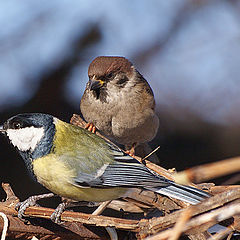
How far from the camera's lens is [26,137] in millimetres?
1947

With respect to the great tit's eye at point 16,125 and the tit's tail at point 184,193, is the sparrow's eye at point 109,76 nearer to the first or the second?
the great tit's eye at point 16,125

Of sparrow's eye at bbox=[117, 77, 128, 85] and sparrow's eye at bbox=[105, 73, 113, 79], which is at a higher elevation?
sparrow's eye at bbox=[105, 73, 113, 79]

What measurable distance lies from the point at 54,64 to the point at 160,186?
2.41 m

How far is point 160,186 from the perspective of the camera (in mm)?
1885

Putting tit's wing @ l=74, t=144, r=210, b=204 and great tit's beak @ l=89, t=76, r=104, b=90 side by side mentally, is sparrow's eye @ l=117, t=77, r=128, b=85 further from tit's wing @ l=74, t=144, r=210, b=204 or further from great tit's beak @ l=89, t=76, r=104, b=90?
tit's wing @ l=74, t=144, r=210, b=204

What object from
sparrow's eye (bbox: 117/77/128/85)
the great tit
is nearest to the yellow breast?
the great tit

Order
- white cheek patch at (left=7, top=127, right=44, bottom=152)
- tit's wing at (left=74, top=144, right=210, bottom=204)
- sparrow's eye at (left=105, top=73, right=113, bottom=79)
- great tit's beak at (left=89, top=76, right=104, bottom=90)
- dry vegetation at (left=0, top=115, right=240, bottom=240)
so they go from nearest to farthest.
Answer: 1. dry vegetation at (left=0, top=115, right=240, bottom=240)
2. tit's wing at (left=74, top=144, right=210, bottom=204)
3. white cheek patch at (left=7, top=127, right=44, bottom=152)
4. great tit's beak at (left=89, top=76, right=104, bottom=90)
5. sparrow's eye at (left=105, top=73, right=113, bottom=79)

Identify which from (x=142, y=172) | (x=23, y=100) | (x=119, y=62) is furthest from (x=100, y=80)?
(x=23, y=100)

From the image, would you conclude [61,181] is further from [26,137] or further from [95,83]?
[95,83]

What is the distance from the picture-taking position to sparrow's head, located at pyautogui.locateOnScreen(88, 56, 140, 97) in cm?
268

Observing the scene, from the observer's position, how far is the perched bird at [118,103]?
9.12 ft

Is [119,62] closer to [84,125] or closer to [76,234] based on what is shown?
[84,125]

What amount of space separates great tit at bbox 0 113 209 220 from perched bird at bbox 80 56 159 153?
74 cm

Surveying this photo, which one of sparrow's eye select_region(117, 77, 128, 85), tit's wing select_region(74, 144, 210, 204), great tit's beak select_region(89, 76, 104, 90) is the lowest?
tit's wing select_region(74, 144, 210, 204)
